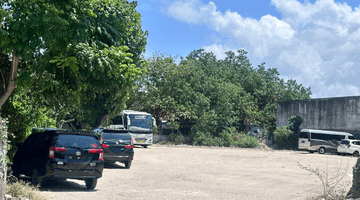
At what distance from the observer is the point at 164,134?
50.8 m

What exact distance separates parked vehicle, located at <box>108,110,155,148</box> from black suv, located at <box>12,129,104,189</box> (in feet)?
83.2

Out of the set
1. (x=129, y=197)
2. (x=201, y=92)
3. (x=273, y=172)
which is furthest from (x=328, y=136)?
(x=129, y=197)

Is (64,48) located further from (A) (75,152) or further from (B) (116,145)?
(B) (116,145)

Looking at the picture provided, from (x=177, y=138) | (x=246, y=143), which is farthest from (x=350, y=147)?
(x=177, y=138)

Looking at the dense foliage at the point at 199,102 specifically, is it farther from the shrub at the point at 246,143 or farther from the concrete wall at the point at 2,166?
the concrete wall at the point at 2,166

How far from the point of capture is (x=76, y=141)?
12688mm

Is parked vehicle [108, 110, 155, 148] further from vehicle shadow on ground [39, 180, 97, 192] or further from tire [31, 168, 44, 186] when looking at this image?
tire [31, 168, 44, 186]

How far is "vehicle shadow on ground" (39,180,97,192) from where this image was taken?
12.7 m

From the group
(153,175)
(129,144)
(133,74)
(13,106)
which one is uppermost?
(133,74)

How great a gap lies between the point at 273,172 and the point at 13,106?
12.7 metres

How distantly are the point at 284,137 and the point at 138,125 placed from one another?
58.5ft

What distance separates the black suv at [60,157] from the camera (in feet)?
39.9

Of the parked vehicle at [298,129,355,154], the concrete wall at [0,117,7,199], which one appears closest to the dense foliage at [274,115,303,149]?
the parked vehicle at [298,129,355,154]

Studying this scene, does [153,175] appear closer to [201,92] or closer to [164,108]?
[164,108]
